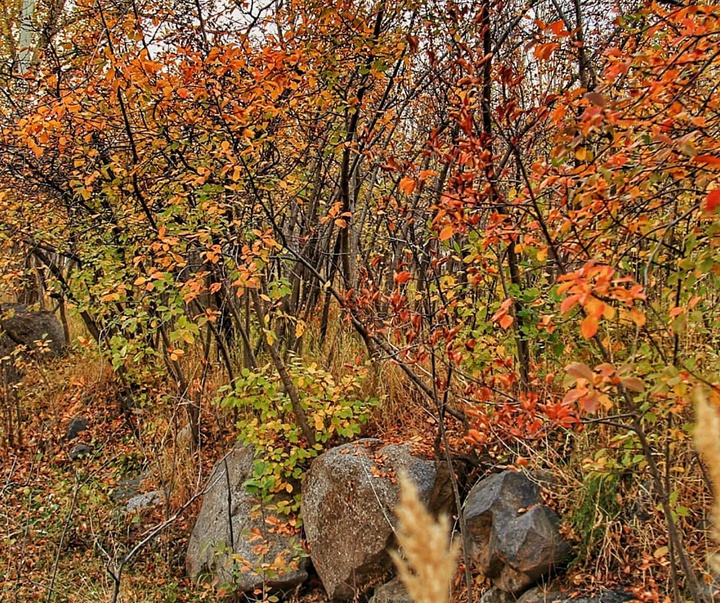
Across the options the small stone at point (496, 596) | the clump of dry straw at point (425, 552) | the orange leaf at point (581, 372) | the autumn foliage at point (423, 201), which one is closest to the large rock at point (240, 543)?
the autumn foliage at point (423, 201)

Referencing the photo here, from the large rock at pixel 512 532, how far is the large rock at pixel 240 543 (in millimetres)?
1240

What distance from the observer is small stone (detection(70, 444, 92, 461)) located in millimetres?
5428

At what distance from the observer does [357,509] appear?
3439 millimetres

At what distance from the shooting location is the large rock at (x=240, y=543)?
11.7 ft

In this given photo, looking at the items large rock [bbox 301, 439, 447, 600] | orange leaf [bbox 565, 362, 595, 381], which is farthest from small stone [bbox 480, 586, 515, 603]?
orange leaf [bbox 565, 362, 595, 381]

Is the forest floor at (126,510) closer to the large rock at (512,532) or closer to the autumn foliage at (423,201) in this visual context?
the large rock at (512,532)

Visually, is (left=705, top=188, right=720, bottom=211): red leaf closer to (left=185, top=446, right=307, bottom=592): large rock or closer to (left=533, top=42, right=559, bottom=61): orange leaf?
(left=533, top=42, right=559, bottom=61): orange leaf

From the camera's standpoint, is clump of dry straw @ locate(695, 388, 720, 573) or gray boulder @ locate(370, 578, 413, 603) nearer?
clump of dry straw @ locate(695, 388, 720, 573)

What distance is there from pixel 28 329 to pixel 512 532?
6.34 m

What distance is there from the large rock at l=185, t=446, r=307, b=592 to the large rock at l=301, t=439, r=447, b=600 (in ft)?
0.63

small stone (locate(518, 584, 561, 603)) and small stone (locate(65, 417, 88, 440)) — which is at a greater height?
small stone (locate(65, 417, 88, 440))

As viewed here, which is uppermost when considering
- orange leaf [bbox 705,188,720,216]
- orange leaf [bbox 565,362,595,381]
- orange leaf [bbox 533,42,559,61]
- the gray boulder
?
orange leaf [bbox 533,42,559,61]

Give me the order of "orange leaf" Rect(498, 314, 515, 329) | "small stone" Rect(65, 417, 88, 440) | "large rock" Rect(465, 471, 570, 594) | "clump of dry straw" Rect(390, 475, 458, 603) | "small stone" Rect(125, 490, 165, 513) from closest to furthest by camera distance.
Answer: "clump of dry straw" Rect(390, 475, 458, 603) < "orange leaf" Rect(498, 314, 515, 329) < "large rock" Rect(465, 471, 570, 594) < "small stone" Rect(125, 490, 165, 513) < "small stone" Rect(65, 417, 88, 440)

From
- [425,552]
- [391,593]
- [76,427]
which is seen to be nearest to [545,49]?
[425,552]
